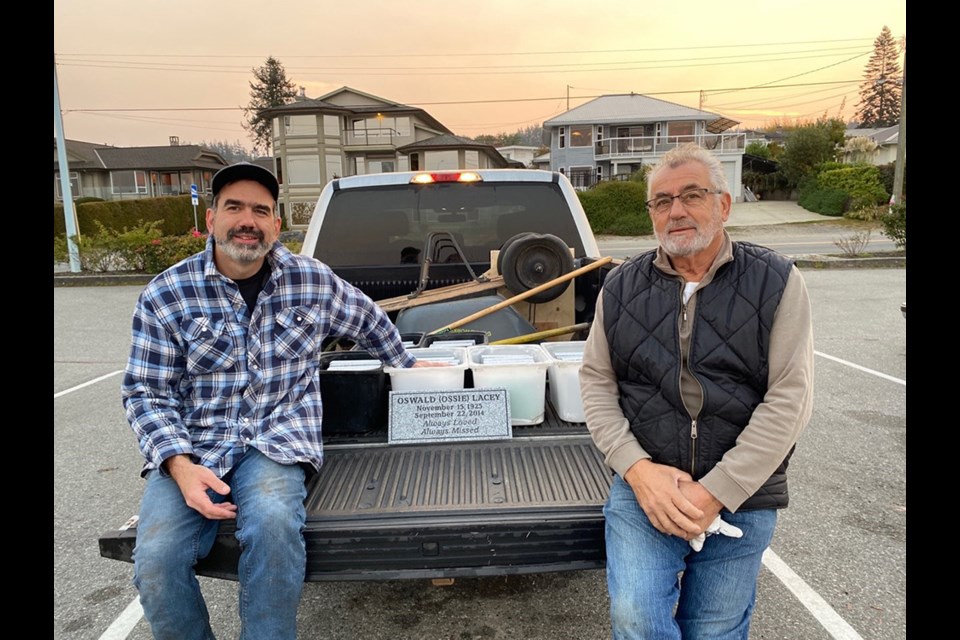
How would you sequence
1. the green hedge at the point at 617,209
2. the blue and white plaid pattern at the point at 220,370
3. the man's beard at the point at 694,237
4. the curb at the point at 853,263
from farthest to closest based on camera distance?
the green hedge at the point at 617,209
the curb at the point at 853,263
the blue and white plaid pattern at the point at 220,370
the man's beard at the point at 694,237

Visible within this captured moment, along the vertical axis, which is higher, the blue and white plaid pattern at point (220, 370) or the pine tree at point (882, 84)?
the pine tree at point (882, 84)

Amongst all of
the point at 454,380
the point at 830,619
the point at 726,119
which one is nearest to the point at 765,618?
the point at 830,619

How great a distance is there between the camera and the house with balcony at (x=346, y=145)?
145ft

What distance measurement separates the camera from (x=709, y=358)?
6.54 feet

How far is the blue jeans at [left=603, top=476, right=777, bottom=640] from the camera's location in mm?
1956

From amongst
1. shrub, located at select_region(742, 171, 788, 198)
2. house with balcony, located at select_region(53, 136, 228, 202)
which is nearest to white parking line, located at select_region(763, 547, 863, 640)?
shrub, located at select_region(742, 171, 788, 198)

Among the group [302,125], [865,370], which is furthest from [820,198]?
[865,370]

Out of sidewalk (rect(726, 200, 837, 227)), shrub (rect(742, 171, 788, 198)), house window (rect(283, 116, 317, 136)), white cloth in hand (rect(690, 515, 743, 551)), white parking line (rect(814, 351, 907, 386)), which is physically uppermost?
house window (rect(283, 116, 317, 136))

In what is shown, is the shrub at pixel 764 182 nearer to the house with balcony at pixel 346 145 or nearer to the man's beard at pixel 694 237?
the house with balcony at pixel 346 145

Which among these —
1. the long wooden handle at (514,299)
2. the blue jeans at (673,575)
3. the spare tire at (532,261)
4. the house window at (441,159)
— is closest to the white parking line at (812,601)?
the blue jeans at (673,575)

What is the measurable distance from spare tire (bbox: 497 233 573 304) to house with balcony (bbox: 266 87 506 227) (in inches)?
1621

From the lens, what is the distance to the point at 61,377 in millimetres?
7332

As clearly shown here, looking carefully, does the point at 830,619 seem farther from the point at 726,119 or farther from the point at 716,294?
the point at 726,119

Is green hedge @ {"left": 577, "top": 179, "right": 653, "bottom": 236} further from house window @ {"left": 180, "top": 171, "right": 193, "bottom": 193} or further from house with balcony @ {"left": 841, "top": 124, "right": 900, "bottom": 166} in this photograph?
house window @ {"left": 180, "top": 171, "right": 193, "bottom": 193}
